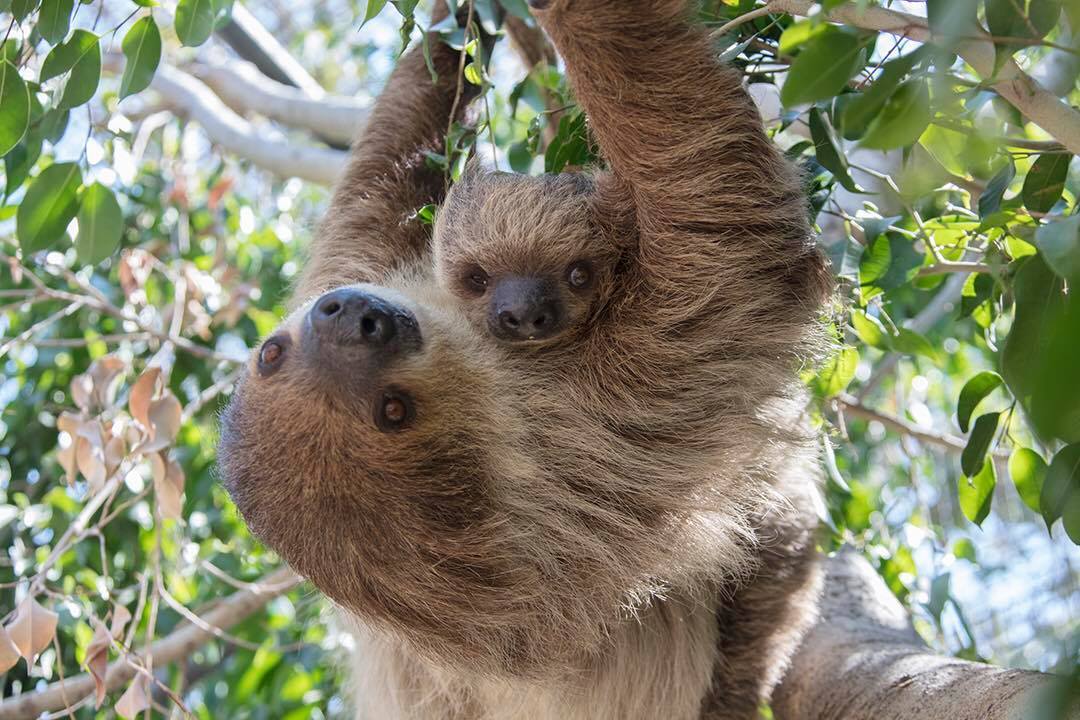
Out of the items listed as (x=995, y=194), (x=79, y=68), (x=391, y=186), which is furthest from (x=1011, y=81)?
(x=391, y=186)

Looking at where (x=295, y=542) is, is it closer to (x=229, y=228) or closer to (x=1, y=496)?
(x=1, y=496)

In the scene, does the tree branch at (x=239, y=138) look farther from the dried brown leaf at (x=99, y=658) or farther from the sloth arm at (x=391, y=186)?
the dried brown leaf at (x=99, y=658)

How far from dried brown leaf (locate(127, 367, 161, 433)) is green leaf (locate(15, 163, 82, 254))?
2.31ft

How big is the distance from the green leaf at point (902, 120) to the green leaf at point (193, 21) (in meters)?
2.05

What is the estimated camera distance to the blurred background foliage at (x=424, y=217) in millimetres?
2012

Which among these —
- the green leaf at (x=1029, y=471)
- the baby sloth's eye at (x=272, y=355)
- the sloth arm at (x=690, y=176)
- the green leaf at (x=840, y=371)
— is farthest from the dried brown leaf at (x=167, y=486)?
the green leaf at (x=1029, y=471)

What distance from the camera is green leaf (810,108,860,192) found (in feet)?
9.06

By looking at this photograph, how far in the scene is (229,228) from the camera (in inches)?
280

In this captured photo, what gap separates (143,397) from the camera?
4000mm

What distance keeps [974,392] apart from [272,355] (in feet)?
7.44

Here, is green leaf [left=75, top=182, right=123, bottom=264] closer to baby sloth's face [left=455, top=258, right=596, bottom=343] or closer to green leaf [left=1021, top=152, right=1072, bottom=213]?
baby sloth's face [left=455, top=258, right=596, bottom=343]

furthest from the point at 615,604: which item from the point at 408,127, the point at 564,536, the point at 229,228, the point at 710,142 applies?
the point at 229,228

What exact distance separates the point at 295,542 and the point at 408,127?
2.20 meters

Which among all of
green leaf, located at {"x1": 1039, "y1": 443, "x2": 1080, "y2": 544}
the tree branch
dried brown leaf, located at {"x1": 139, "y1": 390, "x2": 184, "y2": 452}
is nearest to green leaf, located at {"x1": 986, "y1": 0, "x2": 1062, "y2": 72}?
green leaf, located at {"x1": 1039, "y1": 443, "x2": 1080, "y2": 544}
